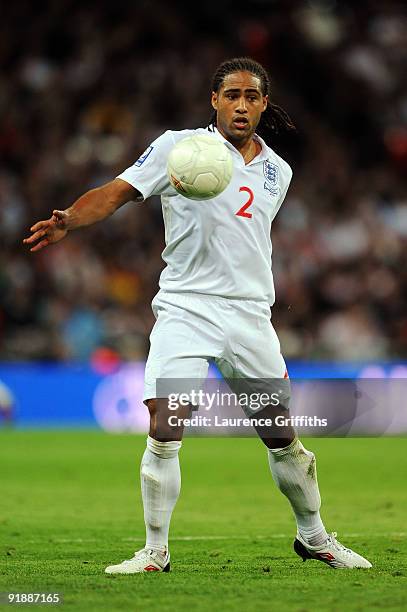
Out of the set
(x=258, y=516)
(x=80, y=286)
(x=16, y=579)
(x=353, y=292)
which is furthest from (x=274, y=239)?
(x=16, y=579)

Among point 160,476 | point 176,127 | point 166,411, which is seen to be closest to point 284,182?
point 166,411

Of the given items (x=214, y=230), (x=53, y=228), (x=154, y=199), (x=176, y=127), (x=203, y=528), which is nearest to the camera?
(x=53, y=228)

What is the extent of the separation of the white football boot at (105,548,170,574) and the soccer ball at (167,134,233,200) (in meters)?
1.76

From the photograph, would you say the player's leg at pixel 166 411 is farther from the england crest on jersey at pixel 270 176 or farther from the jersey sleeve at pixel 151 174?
the england crest on jersey at pixel 270 176

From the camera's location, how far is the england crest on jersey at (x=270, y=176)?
6.18 metres

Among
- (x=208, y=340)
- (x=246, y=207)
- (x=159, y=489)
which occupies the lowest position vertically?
(x=159, y=489)

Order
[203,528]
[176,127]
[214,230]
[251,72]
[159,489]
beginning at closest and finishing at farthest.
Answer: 1. [159,489]
2. [214,230]
3. [251,72]
4. [203,528]
5. [176,127]

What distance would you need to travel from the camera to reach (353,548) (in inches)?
278

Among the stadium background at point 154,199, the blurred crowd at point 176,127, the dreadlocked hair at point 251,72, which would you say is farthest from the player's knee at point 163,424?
the blurred crowd at point 176,127

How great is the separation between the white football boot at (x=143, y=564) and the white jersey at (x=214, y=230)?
1.32m

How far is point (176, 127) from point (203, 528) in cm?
1308

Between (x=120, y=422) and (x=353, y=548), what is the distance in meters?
10.2

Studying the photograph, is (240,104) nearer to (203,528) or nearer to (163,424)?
(163,424)

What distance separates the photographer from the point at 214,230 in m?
6.00
